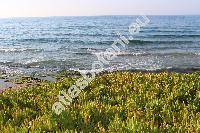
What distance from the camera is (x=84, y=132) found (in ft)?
24.4

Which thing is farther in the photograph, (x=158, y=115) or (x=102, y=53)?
(x=102, y=53)

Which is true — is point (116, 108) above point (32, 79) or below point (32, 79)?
above

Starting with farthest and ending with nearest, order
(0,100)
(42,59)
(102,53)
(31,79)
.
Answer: (102,53)
(42,59)
(31,79)
(0,100)

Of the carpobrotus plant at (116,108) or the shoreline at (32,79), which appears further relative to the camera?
the shoreline at (32,79)

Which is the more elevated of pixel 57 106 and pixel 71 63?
pixel 57 106

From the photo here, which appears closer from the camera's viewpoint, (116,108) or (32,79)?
(116,108)

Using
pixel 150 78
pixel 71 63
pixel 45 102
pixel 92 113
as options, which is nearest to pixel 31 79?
pixel 71 63

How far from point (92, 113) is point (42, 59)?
26.0 m

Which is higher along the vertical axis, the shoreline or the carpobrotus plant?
the carpobrotus plant

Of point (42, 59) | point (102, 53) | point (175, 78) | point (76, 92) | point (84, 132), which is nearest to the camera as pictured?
point (84, 132)

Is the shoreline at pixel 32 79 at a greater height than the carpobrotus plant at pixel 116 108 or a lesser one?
lesser

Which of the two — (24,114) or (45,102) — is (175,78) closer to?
(45,102)

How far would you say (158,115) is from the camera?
8.67 metres

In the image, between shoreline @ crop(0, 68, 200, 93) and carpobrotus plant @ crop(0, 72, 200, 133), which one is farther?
shoreline @ crop(0, 68, 200, 93)
